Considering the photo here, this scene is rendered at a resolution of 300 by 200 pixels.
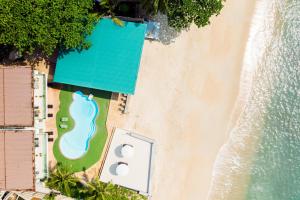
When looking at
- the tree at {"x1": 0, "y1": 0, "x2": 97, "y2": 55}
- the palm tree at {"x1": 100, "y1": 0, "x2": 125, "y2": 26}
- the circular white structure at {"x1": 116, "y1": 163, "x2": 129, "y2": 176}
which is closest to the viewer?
the tree at {"x1": 0, "y1": 0, "x2": 97, "y2": 55}

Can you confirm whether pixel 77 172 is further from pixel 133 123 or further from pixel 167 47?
pixel 167 47

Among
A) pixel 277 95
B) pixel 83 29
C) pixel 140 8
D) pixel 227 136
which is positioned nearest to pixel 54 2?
pixel 83 29

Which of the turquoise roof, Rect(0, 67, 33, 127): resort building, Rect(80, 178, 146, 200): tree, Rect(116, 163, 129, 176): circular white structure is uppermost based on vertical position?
the turquoise roof

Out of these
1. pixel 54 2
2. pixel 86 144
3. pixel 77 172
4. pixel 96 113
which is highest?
pixel 54 2

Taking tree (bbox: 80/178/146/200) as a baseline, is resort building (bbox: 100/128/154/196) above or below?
above

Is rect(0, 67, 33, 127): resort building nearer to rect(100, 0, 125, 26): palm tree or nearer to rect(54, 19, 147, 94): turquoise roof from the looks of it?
rect(54, 19, 147, 94): turquoise roof

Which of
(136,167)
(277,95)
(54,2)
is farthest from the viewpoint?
(277,95)

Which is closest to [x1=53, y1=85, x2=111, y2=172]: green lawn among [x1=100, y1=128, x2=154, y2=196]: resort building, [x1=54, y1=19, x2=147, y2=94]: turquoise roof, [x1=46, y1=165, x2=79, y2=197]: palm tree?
[x1=100, y1=128, x2=154, y2=196]: resort building

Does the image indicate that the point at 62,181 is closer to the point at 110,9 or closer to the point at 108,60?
the point at 108,60
